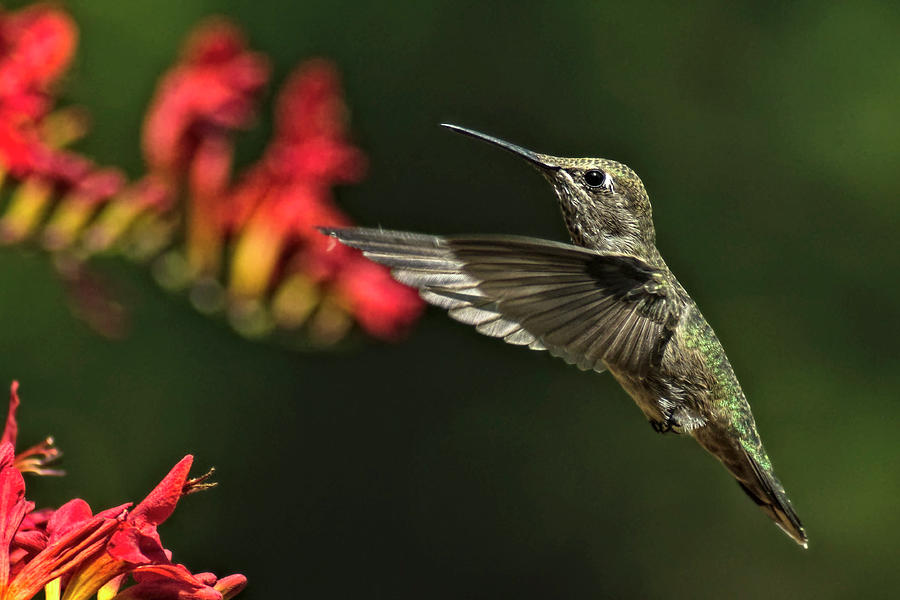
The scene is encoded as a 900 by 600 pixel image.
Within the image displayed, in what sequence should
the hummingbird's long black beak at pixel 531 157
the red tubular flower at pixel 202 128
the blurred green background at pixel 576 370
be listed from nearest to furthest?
the hummingbird's long black beak at pixel 531 157
the red tubular flower at pixel 202 128
the blurred green background at pixel 576 370

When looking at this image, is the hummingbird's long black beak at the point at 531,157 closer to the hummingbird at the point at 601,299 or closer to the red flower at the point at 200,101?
the hummingbird at the point at 601,299

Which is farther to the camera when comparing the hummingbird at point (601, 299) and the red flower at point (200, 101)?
the red flower at point (200, 101)

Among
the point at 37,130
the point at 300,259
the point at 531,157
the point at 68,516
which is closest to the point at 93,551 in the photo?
the point at 68,516

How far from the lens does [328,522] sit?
4.82 meters

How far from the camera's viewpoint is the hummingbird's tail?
6.88 ft

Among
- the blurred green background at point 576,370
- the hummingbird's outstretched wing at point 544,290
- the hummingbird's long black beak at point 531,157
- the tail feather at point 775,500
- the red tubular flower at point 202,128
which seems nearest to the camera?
the hummingbird's outstretched wing at point 544,290

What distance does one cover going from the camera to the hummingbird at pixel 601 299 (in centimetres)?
162

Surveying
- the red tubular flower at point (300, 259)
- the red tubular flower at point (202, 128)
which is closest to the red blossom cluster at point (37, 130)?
the red tubular flower at point (202, 128)

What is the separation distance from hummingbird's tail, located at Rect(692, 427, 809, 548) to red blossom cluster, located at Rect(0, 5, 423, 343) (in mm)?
710

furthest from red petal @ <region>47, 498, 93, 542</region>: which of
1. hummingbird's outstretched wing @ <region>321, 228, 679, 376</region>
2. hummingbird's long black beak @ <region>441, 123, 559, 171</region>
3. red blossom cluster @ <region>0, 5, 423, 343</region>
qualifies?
red blossom cluster @ <region>0, 5, 423, 343</region>

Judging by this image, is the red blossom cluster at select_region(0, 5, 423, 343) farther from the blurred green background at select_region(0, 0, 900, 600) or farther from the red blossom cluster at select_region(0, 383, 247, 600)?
the blurred green background at select_region(0, 0, 900, 600)

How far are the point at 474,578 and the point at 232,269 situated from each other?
2.86m

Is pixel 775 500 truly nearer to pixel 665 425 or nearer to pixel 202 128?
pixel 665 425

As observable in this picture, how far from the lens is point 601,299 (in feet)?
5.99
